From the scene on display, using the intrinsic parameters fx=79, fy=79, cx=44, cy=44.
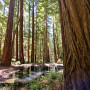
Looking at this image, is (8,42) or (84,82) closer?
(84,82)

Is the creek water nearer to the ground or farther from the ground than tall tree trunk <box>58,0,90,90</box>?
nearer to the ground

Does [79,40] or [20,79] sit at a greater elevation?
[79,40]

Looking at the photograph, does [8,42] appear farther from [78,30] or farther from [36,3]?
[36,3]

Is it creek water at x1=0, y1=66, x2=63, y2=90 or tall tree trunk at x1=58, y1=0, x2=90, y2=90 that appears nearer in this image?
tall tree trunk at x1=58, y1=0, x2=90, y2=90

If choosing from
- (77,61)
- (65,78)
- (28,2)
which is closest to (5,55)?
(65,78)

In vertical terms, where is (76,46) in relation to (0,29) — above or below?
below

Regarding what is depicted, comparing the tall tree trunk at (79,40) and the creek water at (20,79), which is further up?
the tall tree trunk at (79,40)

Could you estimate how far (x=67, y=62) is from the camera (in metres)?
1.96

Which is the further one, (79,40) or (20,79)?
(20,79)

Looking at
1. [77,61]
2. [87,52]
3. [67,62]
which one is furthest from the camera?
[67,62]

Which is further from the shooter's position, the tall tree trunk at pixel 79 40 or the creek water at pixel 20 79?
the creek water at pixel 20 79

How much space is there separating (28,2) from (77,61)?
15487mm

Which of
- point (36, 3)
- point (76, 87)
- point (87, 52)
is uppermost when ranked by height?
point (36, 3)

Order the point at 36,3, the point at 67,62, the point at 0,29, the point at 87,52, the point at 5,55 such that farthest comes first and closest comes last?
1. the point at 0,29
2. the point at 36,3
3. the point at 5,55
4. the point at 67,62
5. the point at 87,52
